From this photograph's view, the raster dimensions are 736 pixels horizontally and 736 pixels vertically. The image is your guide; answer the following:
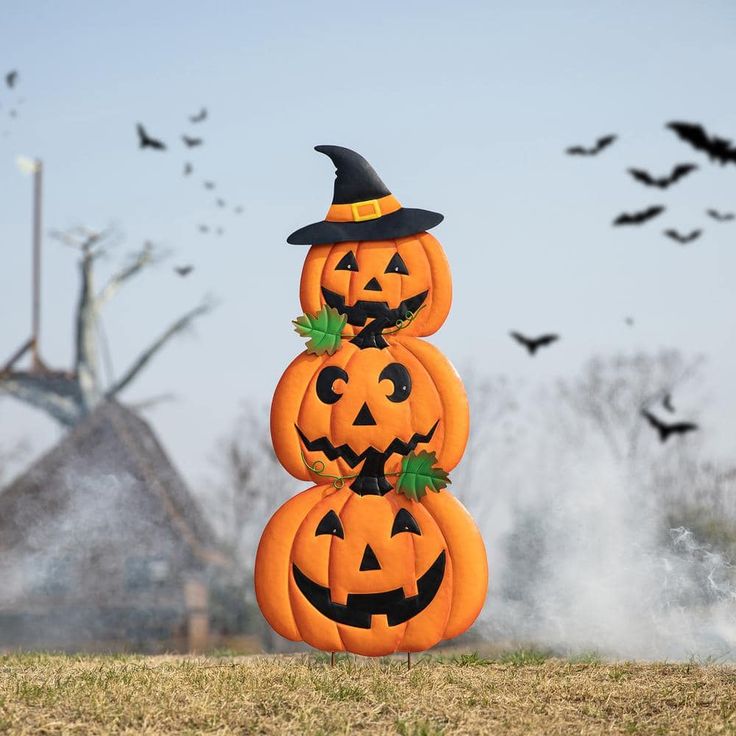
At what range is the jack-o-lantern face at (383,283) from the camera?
8.87 metres

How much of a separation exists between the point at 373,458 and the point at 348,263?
5.07 feet

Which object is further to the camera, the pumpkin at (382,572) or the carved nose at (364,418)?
the carved nose at (364,418)

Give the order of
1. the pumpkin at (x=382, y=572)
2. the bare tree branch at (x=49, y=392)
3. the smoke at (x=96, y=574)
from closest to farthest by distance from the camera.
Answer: the pumpkin at (x=382, y=572) → the smoke at (x=96, y=574) → the bare tree branch at (x=49, y=392)

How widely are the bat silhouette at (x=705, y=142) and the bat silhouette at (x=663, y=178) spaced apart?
0.85 meters

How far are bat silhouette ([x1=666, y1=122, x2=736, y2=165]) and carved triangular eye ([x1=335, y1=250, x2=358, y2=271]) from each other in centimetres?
305

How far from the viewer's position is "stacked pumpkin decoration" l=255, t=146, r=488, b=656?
8.48 m

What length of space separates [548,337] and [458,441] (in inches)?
56.3

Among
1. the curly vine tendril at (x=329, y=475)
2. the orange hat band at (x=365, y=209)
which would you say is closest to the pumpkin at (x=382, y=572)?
the curly vine tendril at (x=329, y=475)

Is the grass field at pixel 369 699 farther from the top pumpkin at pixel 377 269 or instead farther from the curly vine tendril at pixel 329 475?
the top pumpkin at pixel 377 269

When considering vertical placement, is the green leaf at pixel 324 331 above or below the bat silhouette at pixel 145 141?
below

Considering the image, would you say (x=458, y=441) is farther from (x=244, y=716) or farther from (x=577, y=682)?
(x=244, y=716)

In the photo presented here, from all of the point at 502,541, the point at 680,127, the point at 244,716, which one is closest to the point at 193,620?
the point at 502,541

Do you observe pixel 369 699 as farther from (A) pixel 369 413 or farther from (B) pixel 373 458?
(A) pixel 369 413

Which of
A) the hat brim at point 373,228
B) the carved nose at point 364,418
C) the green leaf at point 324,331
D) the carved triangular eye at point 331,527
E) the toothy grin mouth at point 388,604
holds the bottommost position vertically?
the toothy grin mouth at point 388,604
